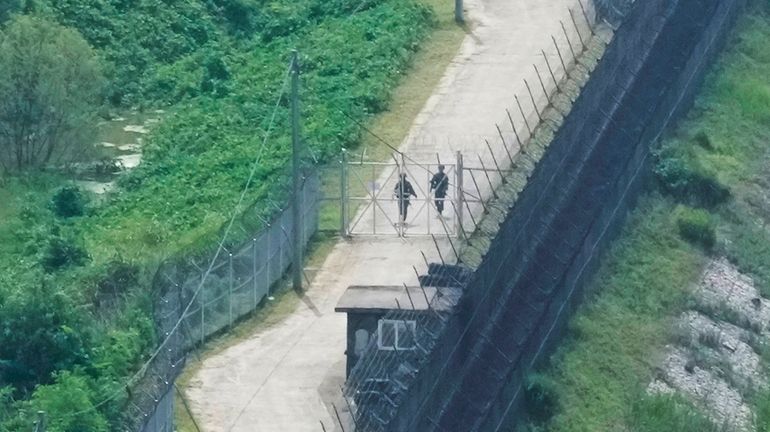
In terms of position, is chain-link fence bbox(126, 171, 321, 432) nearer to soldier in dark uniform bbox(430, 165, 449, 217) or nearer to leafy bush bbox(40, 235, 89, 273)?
soldier in dark uniform bbox(430, 165, 449, 217)

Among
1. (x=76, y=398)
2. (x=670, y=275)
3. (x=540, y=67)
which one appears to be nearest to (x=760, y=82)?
(x=540, y=67)

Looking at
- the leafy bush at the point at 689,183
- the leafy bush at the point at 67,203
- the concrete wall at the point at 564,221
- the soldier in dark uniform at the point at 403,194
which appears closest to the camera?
the concrete wall at the point at 564,221

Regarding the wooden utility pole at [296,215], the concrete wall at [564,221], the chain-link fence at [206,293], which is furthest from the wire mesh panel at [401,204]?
the wooden utility pole at [296,215]

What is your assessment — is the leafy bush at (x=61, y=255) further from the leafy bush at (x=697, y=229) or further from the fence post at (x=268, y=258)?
the leafy bush at (x=697, y=229)

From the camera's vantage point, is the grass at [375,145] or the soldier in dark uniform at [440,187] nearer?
the grass at [375,145]

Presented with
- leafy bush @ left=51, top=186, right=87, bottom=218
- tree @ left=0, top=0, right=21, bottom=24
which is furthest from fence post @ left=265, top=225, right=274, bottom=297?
tree @ left=0, top=0, right=21, bottom=24

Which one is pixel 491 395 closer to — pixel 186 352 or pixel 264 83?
pixel 186 352
